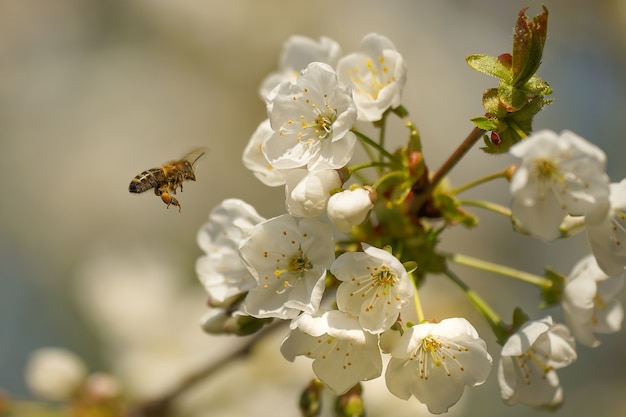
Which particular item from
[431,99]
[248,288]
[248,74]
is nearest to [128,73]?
[248,74]

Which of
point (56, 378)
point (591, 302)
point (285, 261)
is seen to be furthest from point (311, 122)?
point (56, 378)

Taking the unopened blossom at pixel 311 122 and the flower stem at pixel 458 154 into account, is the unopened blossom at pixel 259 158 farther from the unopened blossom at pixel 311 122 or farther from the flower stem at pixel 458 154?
the flower stem at pixel 458 154

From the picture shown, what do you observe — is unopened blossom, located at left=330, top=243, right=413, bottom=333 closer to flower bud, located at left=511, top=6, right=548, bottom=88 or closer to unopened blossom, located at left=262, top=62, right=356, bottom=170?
unopened blossom, located at left=262, top=62, right=356, bottom=170

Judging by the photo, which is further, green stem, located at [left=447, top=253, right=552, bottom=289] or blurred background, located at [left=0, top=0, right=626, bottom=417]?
blurred background, located at [left=0, top=0, right=626, bottom=417]

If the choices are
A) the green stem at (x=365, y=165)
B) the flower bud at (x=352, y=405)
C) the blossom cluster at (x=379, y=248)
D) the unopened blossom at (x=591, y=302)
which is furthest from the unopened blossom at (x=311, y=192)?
the unopened blossom at (x=591, y=302)

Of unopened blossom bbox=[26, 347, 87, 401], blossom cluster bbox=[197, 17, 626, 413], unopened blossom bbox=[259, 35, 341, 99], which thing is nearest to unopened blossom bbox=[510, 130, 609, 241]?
blossom cluster bbox=[197, 17, 626, 413]

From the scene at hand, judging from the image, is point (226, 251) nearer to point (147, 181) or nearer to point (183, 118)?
point (147, 181)
